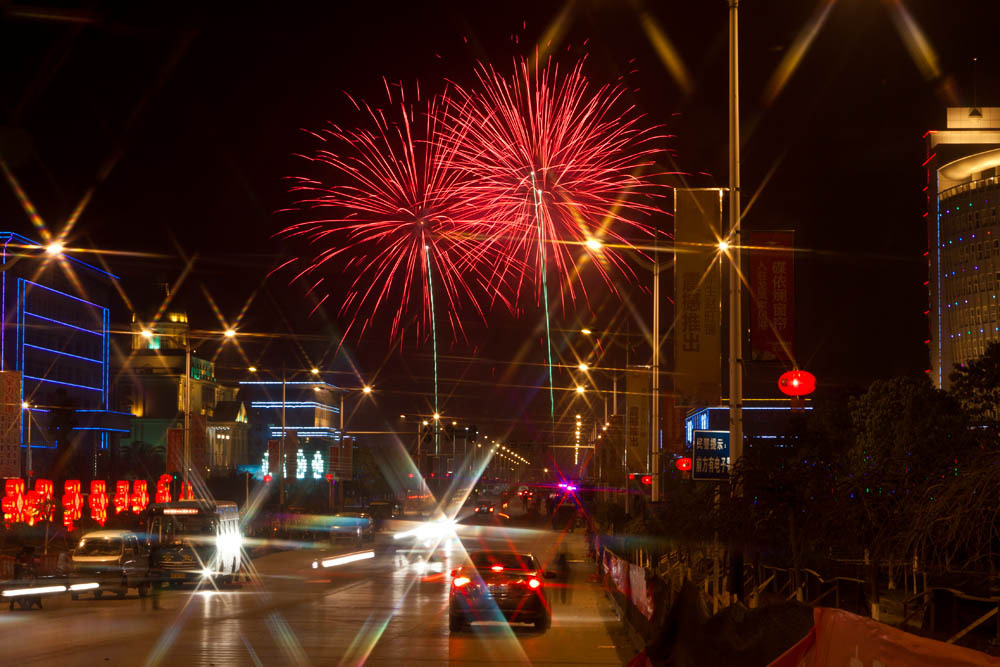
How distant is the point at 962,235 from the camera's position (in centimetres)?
15712

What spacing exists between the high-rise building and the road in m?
135

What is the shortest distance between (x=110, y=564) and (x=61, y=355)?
85.7 metres

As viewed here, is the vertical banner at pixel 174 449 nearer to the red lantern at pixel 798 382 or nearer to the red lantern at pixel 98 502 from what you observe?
the red lantern at pixel 98 502

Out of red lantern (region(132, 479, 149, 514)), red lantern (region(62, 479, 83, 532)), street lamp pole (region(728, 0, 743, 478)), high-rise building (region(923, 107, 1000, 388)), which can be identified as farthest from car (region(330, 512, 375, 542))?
high-rise building (region(923, 107, 1000, 388))

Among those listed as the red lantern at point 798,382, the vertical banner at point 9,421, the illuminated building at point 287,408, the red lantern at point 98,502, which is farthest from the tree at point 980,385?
the illuminated building at point 287,408

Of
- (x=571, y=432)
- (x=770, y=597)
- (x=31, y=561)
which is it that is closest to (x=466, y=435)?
(x=31, y=561)

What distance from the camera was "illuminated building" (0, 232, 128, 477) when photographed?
9517 centimetres

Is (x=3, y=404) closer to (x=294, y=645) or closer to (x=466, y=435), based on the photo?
(x=294, y=645)

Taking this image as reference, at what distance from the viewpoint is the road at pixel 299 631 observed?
16.9 m

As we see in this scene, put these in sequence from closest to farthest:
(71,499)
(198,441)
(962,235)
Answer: (198,441) → (71,499) → (962,235)

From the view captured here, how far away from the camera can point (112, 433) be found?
116 metres

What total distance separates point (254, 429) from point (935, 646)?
470ft

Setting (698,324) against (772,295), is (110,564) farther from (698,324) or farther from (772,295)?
(772,295)

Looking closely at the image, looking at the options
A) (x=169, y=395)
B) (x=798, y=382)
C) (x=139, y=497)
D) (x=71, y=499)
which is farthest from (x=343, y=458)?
(x=169, y=395)
